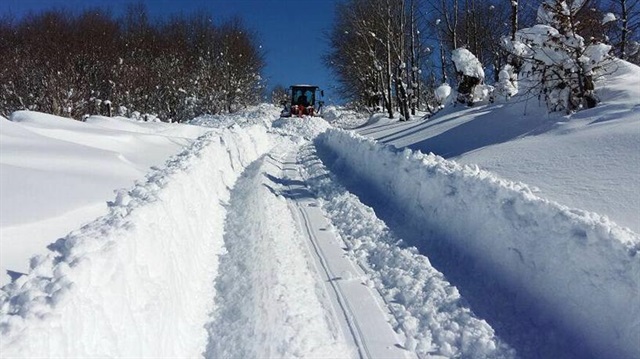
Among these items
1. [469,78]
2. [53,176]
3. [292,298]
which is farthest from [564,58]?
[53,176]

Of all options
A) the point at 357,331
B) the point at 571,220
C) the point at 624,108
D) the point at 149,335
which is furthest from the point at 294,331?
the point at 624,108

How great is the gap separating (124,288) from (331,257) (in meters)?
2.89

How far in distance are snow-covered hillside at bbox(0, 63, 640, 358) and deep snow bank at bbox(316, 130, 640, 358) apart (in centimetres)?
2

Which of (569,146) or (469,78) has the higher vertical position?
(469,78)

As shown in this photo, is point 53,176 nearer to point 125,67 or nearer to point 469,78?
point 469,78

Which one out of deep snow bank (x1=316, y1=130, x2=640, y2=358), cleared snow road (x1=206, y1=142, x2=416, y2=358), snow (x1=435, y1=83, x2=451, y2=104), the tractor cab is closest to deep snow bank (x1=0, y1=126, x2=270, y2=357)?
cleared snow road (x1=206, y1=142, x2=416, y2=358)

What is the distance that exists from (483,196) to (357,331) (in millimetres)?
2646

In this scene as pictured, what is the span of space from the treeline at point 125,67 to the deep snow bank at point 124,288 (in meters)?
19.5

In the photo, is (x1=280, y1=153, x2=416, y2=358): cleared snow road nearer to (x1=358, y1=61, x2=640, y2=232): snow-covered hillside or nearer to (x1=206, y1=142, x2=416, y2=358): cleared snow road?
(x1=206, y1=142, x2=416, y2=358): cleared snow road

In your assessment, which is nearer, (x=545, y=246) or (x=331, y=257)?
(x=545, y=246)

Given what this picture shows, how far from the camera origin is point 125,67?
32.8 metres

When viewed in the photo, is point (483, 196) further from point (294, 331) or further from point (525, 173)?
point (294, 331)

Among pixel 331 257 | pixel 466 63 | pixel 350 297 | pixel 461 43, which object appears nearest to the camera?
pixel 350 297

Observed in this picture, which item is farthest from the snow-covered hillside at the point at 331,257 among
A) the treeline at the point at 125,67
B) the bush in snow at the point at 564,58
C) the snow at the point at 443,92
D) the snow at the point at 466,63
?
the treeline at the point at 125,67
